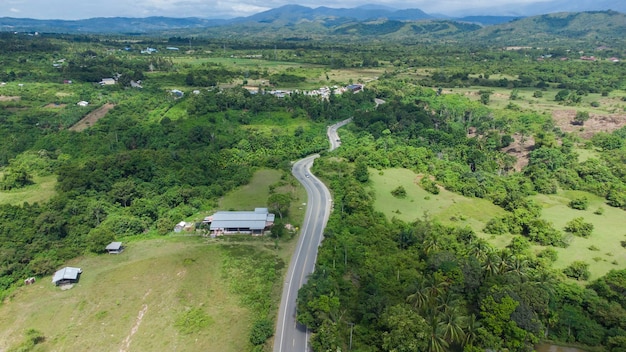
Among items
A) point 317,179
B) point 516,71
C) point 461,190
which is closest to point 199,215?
point 317,179

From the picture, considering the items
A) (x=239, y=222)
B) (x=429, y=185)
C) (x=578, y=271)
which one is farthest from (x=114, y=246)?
(x=578, y=271)

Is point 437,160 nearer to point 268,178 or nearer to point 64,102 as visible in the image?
point 268,178

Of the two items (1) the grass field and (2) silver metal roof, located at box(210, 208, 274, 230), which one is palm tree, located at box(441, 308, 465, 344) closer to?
(1) the grass field

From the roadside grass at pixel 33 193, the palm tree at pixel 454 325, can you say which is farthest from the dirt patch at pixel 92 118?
the palm tree at pixel 454 325

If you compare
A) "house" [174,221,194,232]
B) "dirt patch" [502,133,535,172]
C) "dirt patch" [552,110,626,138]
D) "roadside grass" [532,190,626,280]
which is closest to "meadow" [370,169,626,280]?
"roadside grass" [532,190,626,280]

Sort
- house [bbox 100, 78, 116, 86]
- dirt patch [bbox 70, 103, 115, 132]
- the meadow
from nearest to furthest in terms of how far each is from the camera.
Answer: the meadow → dirt patch [bbox 70, 103, 115, 132] → house [bbox 100, 78, 116, 86]
